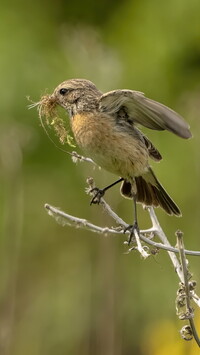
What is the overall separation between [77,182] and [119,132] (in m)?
2.90

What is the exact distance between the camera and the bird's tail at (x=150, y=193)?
5664mm

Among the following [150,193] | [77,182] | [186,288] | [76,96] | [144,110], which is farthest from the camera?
[77,182]

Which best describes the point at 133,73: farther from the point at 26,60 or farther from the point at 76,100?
the point at 76,100

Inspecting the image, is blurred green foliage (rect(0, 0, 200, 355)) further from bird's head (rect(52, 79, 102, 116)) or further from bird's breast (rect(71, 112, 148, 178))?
bird's breast (rect(71, 112, 148, 178))

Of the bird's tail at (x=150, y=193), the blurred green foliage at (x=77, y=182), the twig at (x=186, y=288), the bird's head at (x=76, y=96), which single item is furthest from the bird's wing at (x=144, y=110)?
the blurred green foliage at (x=77, y=182)

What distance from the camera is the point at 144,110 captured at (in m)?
5.32

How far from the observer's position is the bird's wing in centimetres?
491

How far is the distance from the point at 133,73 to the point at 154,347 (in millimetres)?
2563

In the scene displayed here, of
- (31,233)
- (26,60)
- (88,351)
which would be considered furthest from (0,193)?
(88,351)

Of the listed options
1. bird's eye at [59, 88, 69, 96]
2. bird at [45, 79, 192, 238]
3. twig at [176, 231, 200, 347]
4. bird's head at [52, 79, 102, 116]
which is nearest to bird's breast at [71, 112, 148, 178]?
bird at [45, 79, 192, 238]

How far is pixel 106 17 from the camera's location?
879 centimetres

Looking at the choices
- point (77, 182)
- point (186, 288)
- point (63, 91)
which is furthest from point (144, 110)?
point (77, 182)

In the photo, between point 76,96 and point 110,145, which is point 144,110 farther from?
point 76,96

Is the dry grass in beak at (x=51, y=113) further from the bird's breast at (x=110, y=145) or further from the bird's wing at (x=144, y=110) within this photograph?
the bird's wing at (x=144, y=110)
